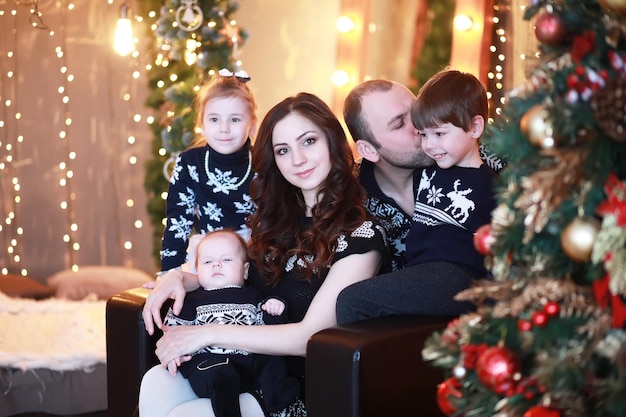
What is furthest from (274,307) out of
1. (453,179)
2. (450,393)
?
(450,393)

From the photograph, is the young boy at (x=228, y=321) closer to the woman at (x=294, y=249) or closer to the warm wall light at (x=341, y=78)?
the woman at (x=294, y=249)

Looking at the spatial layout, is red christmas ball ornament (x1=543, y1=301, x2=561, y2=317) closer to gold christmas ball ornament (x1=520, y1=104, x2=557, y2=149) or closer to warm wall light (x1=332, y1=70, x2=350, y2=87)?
gold christmas ball ornament (x1=520, y1=104, x2=557, y2=149)

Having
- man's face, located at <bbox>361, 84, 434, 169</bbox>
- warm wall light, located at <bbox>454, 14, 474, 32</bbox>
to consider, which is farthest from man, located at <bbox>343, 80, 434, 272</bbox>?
warm wall light, located at <bbox>454, 14, 474, 32</bbox>

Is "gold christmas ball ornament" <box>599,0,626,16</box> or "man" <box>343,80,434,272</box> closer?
"gold christmas ball ornament" <box>599,0,626,16</box>

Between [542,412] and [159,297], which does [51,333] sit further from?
[542,412]

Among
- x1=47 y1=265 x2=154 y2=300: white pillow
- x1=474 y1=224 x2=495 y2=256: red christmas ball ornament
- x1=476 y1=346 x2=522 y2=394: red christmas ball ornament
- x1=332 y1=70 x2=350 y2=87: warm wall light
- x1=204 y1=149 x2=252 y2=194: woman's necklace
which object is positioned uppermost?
x1=332 y1=70 x2=350 y2=87: warm wall light

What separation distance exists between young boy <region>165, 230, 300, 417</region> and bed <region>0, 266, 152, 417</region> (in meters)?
1.53

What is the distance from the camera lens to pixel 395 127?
2.98 metres

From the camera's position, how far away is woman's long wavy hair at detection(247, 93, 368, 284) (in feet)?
8.63

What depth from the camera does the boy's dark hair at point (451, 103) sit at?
2543mm

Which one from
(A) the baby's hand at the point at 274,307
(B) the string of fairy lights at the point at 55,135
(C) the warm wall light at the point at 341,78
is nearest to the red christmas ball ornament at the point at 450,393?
(A) the baby's hand at the point at 274,307

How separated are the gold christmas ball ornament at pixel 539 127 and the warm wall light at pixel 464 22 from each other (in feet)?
10.6

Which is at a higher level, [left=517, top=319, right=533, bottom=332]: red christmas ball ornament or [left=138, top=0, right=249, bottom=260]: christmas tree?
[left=138, top=0, right=249, bottom=260]: christmas tree

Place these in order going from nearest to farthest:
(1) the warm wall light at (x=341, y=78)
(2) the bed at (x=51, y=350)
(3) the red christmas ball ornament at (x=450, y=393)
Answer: (3) the red christmas ball ornament at (x=450, y=393) → (2) the bed at (x=51, y=350) → (1) the warm wall light at (x=341, y=78)
